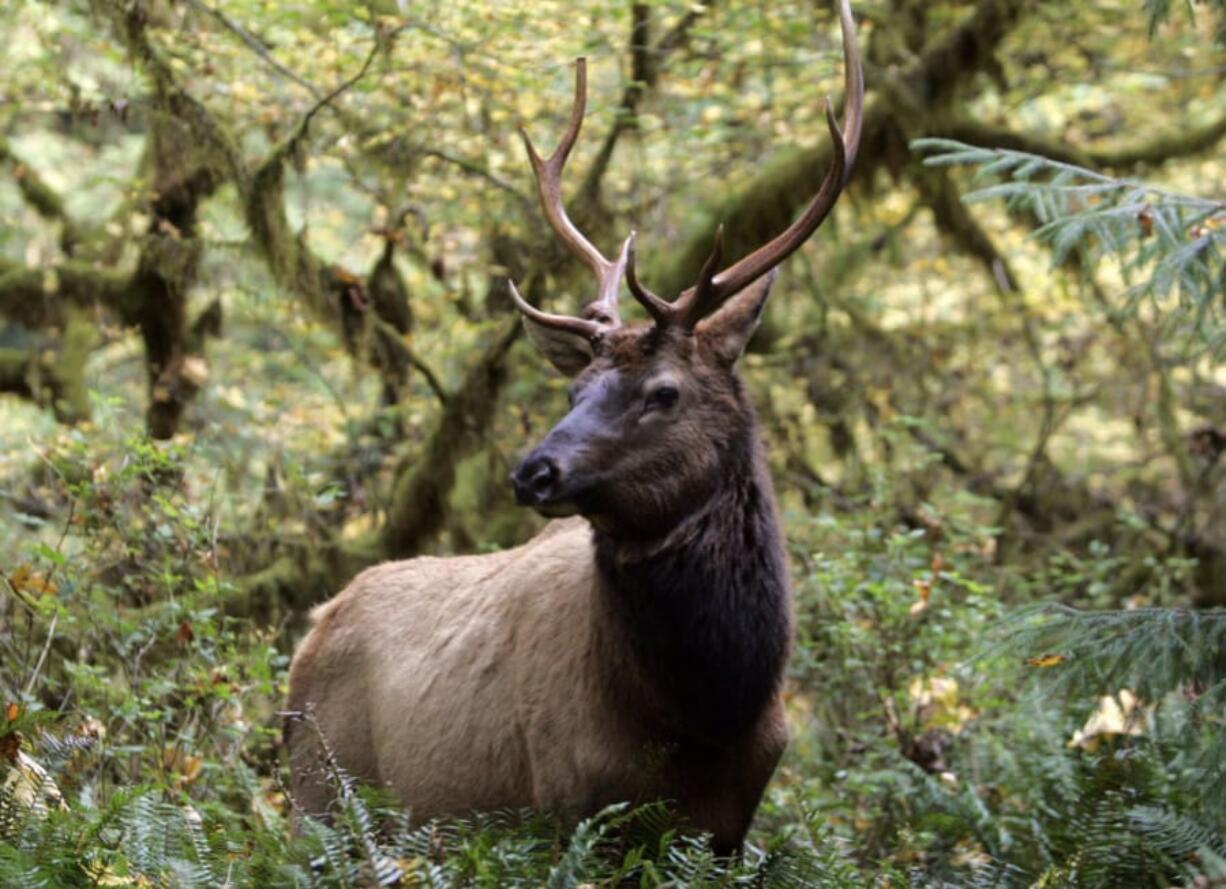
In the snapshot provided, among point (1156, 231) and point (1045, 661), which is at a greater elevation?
point (1156, 231)

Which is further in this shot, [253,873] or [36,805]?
[36,805]

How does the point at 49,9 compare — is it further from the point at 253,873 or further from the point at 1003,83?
the point at 253,873

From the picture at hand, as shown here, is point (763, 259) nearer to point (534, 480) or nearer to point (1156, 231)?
point (534, 480)

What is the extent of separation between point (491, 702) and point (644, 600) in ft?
3.79

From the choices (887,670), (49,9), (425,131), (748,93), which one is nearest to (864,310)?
(748,93)

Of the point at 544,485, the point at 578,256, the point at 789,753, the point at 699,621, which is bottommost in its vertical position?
the point at 789,753

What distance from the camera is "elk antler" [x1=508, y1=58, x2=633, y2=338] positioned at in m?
6.84

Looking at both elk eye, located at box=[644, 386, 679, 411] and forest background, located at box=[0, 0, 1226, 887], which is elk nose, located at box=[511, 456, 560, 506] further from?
forest background, located at box=[0, 0, 1226, 887]

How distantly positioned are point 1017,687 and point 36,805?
19.4ft

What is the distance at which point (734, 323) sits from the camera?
6.82 meters

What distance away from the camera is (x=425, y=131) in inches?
484

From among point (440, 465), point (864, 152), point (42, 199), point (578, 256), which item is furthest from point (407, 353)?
point (578, 256)

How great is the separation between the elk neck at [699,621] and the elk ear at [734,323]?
19.1 inches

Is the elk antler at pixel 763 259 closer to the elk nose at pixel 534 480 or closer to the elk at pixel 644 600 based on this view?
the elk at pixel 644 600
